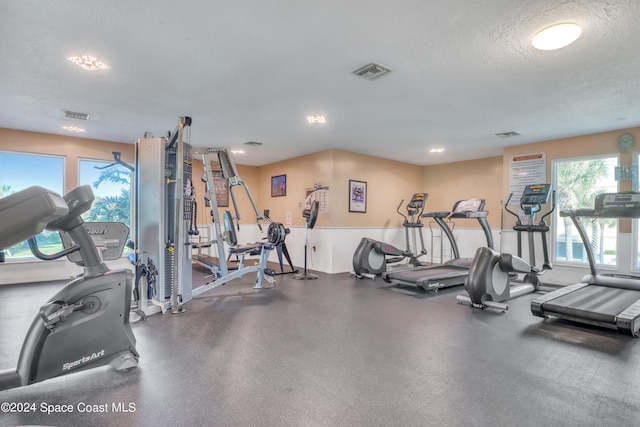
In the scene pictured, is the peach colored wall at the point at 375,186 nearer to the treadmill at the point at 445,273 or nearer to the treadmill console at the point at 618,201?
the treadmill at the point at 445,273

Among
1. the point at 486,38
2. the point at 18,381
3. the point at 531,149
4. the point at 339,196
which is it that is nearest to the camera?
the point at 18,381

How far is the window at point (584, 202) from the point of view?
16.9 feet

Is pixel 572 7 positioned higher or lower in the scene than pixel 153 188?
higher

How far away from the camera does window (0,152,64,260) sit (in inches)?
208

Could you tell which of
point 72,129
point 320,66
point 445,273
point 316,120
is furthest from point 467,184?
point 72,129

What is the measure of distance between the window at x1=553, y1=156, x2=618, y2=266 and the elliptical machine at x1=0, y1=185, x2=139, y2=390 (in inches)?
248

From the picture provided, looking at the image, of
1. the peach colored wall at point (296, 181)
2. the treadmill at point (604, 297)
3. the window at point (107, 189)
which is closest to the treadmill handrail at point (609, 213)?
the treadmill at point (604, 297)

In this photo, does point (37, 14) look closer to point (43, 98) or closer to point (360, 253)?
point (43, 98)

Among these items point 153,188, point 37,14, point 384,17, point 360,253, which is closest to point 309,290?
point 360,253

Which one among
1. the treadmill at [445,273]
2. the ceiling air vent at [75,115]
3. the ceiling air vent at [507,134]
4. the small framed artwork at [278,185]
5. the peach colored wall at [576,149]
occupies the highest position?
the ceiling air vent at [75,115]

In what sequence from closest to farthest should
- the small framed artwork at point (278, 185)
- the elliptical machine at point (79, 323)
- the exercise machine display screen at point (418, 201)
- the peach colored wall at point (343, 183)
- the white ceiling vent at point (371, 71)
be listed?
the elliptical machine at point (79, 323), the white ceiling vent at point (371, 71), the peach colored wall at point (343, 183), the exercise machine display screen at point (418, 201), the small framed artwork at point (278, 185)

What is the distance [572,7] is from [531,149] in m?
4.35

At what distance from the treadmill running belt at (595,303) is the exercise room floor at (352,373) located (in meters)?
0.16

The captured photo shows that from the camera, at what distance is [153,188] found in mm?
3738
